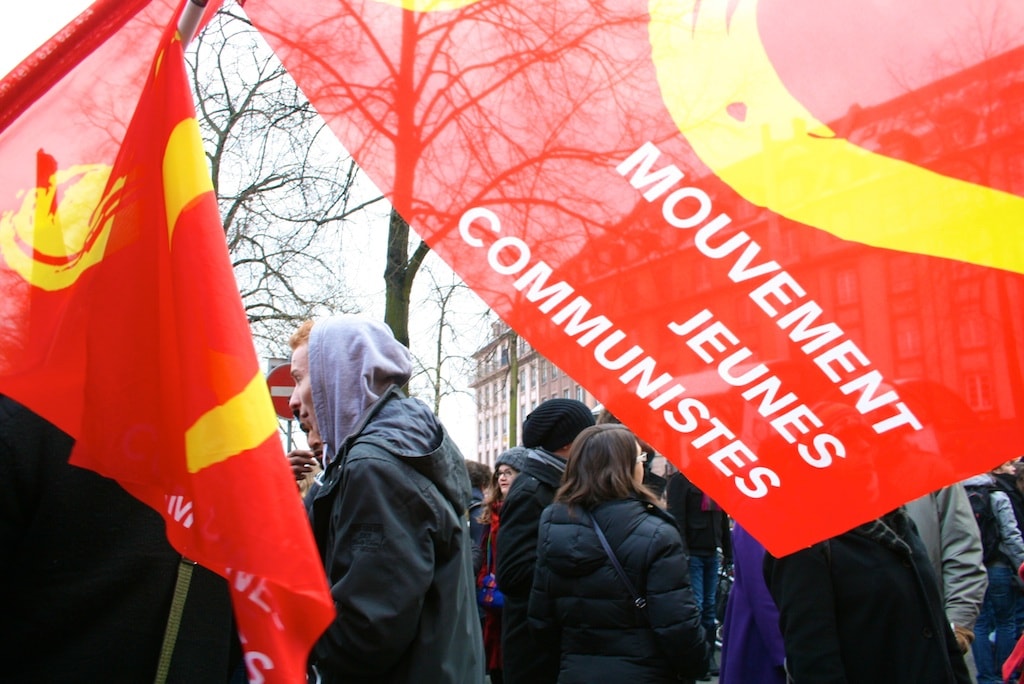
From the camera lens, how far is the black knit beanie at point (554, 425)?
193 inches

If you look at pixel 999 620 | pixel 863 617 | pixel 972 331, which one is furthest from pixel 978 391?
pixel 999 620

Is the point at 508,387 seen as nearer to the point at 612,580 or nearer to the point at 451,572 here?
the point at 612,580

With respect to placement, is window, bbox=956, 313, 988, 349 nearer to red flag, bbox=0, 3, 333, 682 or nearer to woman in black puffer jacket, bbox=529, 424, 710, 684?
red flag, bbox=0, 3, 333, 682

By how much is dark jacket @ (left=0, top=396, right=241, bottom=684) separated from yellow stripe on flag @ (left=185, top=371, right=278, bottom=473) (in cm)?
39

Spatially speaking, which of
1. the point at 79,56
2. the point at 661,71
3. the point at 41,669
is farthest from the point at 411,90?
the point at 41,669

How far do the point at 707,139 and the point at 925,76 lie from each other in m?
0.35

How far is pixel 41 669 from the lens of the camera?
1.85m

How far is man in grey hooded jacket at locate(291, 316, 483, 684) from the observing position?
250cm

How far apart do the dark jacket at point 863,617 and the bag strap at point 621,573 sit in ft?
1.89

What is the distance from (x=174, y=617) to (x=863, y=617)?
217 centimetres

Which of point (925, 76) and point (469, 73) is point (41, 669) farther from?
point (925, 76)

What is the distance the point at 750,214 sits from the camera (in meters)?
1.68

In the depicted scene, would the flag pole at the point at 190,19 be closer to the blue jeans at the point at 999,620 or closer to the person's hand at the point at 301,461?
the person's hand at the point at 301,461

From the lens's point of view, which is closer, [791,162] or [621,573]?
[791,162]
